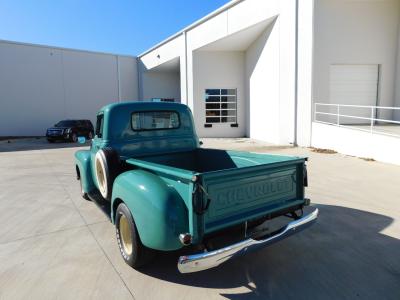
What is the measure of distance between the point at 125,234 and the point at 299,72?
1126 centimetres

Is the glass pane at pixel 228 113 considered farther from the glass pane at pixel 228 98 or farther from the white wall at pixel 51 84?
the white wall at pixel 51 84

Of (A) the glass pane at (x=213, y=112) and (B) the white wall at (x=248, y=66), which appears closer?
(B) the white wall at (x=248, y=66)

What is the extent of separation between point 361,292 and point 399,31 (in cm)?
1417

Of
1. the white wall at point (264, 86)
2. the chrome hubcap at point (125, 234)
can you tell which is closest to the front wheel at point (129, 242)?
the chrome hubcap at point (125, 234)

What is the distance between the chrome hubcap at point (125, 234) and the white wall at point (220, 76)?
15.7 metres

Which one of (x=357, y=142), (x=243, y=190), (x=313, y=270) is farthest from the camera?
(x=357, y=142)

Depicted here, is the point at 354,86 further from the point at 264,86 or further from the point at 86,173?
the point at 86,173

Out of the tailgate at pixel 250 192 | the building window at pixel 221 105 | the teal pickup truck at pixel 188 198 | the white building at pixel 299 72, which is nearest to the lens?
the teal pickup truck at pixel 188 198

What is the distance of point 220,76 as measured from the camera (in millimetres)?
18609

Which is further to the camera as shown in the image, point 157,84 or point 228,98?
point 157,84

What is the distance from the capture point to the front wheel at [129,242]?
3135 millimetres

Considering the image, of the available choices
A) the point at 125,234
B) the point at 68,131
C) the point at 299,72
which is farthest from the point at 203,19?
the point at 125,234

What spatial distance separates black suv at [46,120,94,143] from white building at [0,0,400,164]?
7399mm

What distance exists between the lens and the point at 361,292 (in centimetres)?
282
